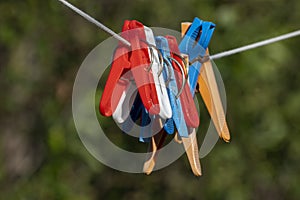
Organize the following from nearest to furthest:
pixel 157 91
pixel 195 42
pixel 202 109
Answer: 1. pixel 157 91
2. pixel 195 42
3. pixel 202 109

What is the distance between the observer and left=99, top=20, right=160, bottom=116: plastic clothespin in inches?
30.7

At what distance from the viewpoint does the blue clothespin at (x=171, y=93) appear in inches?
31.9

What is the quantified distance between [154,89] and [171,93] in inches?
1.7

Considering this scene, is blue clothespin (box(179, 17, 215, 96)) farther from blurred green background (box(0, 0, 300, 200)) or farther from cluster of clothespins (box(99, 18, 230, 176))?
blurred green background (box(0, 0, 300, 200))

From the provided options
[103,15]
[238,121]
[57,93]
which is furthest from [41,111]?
[238,121]

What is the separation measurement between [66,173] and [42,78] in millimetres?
277

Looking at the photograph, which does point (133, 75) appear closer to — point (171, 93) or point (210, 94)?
point (171, 93)

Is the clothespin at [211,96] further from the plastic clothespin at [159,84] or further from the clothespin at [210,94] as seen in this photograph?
the plastic clothespin at [159,84]

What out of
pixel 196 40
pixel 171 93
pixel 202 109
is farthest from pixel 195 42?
pixel 202 109

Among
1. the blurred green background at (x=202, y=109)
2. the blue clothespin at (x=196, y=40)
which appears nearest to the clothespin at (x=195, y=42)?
the blue clothespin at (x=196, y=40)

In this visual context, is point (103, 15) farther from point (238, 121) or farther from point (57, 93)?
point (238, 121)

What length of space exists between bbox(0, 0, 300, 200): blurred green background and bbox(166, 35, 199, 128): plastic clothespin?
1.02 metres

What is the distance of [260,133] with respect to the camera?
6.37 feet

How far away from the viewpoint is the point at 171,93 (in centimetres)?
82
